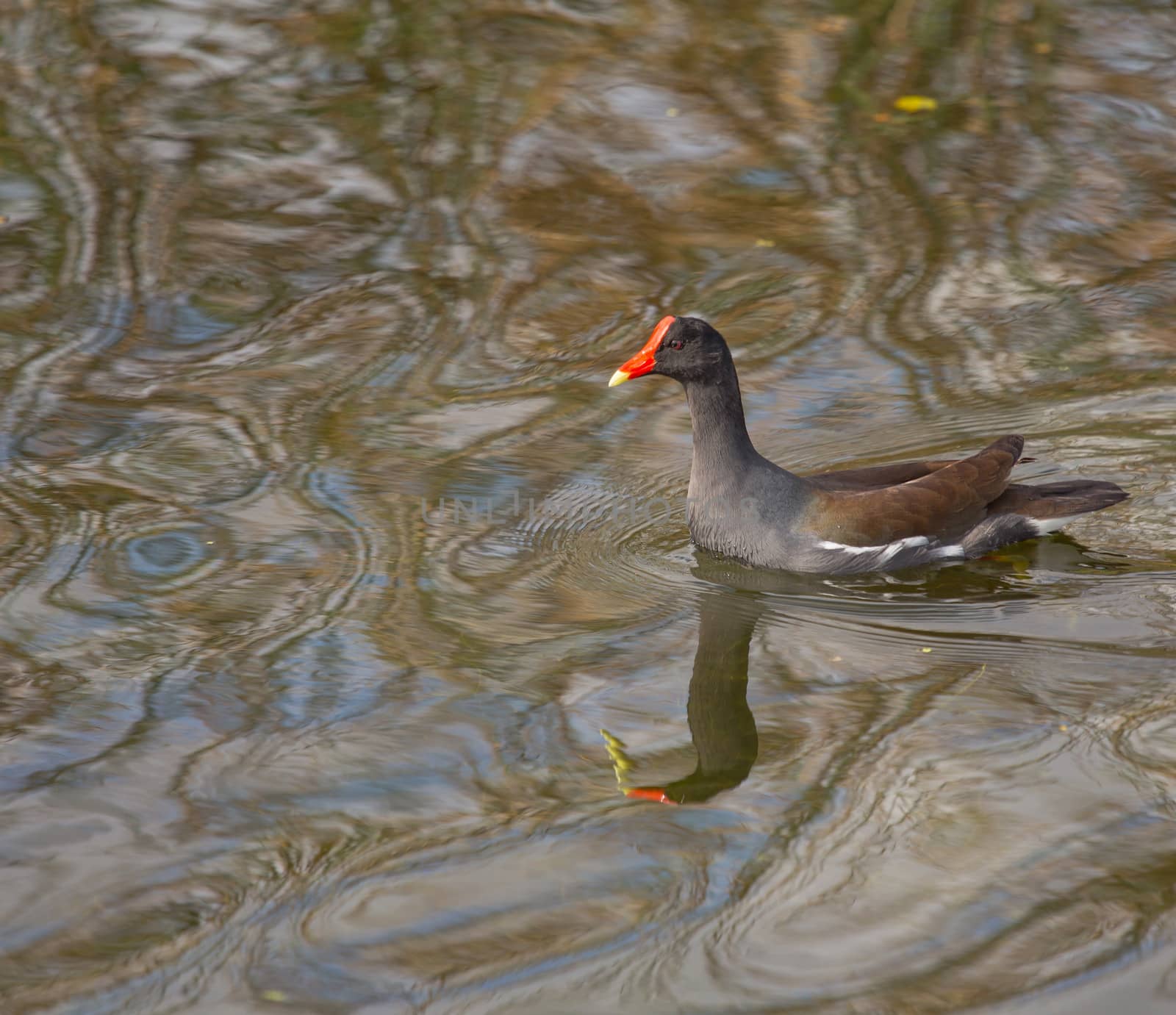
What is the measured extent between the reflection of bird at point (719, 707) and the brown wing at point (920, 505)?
476mm

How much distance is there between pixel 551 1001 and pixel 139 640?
7.67 feet

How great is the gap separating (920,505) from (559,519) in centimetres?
141

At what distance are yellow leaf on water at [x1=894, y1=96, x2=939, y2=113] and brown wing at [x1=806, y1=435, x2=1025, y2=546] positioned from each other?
16.1 feet

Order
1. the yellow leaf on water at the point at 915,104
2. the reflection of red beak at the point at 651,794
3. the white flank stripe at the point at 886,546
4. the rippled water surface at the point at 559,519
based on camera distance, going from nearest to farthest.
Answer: the rippled water surface at the point at 559,519 < the reflection of red beak at the point at 651,794 < the white flank stripe at the point at 886,546 < the yellow leaf on water at the point at 915,104

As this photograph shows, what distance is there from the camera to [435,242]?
29.2 feet

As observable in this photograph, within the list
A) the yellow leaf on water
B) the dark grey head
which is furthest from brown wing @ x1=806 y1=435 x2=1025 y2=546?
the yellow leaf on water

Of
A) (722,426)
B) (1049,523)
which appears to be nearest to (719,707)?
(722,426)

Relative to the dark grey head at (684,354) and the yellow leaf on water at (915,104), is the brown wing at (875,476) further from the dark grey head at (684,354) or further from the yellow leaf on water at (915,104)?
the yellow leaf on water at (915,104)

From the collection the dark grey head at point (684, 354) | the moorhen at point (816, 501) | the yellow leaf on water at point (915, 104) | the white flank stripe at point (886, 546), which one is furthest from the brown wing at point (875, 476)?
the yellow leaf on water at point (915, 104)

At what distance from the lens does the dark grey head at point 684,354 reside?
605cm

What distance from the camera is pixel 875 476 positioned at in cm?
628

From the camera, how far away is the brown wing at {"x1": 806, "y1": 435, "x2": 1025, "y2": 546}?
6.02 m

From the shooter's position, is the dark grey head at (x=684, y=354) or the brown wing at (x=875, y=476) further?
the brown wing at (x=875, y=476)

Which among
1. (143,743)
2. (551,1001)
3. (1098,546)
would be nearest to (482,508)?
(143,743)
